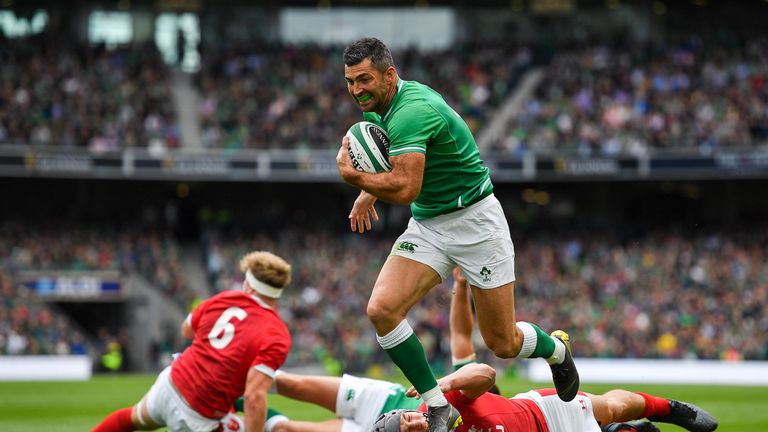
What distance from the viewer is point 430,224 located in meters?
6.68

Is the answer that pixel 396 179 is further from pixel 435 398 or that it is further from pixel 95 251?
pixel 95 251

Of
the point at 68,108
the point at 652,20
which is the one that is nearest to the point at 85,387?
the point at 68,108

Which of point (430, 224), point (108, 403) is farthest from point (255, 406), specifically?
point (108, 403)

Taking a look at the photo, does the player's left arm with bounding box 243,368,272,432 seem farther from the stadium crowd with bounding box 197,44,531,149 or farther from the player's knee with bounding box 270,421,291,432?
the stadium crowd with bounding box 197,44,531,149

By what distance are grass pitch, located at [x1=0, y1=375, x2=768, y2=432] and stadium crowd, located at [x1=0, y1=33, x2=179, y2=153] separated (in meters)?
11.4

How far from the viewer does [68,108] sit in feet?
101

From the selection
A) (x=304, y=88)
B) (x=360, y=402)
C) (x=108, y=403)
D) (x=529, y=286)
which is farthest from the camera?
(x=304, y=88)

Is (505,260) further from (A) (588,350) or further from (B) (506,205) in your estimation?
(B) (506,205)

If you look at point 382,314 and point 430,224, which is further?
point 430,224

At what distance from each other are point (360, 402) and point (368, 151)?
2193 mm

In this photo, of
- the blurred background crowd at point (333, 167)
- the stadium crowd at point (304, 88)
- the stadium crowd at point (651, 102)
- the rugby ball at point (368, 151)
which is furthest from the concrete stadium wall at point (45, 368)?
the rugby ball at point (368, 151)

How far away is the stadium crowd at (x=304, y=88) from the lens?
103 ft

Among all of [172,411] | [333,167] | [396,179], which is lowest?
[333,167]

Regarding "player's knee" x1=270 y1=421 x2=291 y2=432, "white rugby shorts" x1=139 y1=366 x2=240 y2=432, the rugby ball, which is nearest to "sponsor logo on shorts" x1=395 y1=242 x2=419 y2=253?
the rugby ball
